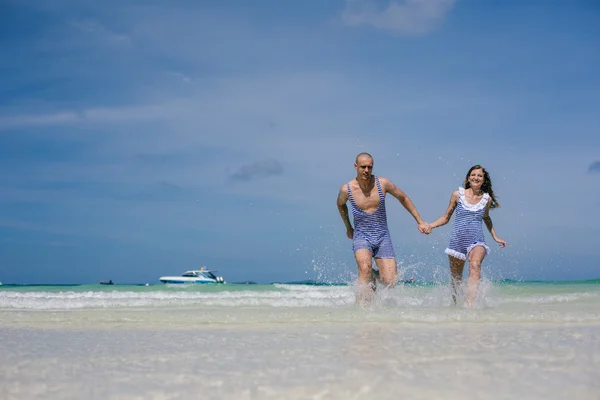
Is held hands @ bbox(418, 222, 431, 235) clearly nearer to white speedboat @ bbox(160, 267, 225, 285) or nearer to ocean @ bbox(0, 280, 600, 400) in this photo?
ocean @ bbox(0, 280, 600, 400)

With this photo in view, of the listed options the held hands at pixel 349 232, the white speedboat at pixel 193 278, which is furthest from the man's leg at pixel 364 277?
the white speedboat at pixel 193 278

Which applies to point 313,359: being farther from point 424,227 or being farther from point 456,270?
point 456,270

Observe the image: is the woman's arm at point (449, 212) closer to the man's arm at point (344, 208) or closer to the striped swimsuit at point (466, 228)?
the striped swimsuit at point (466, 228)

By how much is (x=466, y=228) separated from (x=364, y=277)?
184 cm

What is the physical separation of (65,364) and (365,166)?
5.88 m

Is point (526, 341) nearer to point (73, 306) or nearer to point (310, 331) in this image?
point (310, 331)

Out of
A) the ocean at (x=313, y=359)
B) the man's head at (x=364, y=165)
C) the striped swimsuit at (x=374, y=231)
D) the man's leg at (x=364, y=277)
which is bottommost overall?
the ocean at (x=313, y=359)

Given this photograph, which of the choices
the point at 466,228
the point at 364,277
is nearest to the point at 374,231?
the point at 364,277

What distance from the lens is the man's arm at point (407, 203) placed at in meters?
9.25

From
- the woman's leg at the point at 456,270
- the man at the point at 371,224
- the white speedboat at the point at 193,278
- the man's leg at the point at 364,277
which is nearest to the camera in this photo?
the man's leg at the point at 364,277

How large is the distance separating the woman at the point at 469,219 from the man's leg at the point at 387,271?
37.8 inches

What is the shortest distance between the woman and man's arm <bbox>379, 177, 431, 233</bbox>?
5.8 inches

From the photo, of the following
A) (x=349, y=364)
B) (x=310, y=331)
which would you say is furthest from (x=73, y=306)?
(x=349, y=364)

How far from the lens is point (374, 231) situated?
Answer: 9.12 meters
